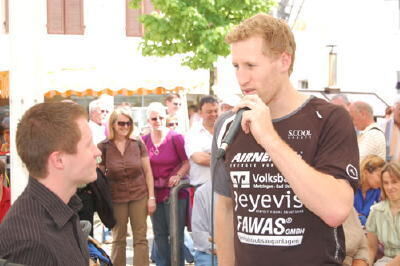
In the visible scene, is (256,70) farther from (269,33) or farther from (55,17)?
(55,17)

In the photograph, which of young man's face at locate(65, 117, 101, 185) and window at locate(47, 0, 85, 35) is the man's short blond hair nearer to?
young man's face at locate(65, 117, 101, 185)

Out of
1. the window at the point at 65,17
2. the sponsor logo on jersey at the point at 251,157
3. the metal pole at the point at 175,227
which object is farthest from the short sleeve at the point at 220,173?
the window at the point at 65,17

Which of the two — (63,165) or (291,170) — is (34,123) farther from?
(291,170)

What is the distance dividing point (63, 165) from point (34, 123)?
0.19 m

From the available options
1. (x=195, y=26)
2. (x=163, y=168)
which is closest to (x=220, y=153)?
(x=163, y=168)

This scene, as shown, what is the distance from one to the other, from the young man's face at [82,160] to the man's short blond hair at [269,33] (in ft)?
2.11

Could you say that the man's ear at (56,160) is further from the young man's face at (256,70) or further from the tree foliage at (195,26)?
the tree foliage at (195,26)

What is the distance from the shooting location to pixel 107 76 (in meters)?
13.2

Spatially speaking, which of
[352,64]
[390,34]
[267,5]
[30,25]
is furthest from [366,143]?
[352,64]

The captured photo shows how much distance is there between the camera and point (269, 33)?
233cm

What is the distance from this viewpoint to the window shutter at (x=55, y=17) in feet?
69.2

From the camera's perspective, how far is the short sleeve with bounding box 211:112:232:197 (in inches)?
96.7

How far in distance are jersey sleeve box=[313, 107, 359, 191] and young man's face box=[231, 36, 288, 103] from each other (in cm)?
22

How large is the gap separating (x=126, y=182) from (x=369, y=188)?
2431 mm
